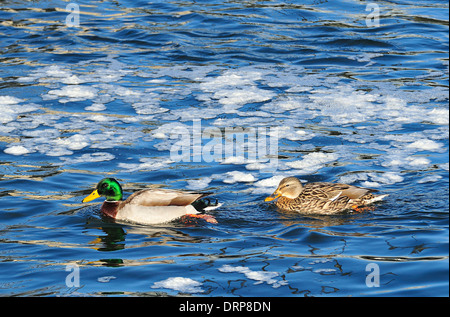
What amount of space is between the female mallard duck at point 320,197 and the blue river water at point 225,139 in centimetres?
14

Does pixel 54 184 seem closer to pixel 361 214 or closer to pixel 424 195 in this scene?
pixel 361 214

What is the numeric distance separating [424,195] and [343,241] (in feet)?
5.19

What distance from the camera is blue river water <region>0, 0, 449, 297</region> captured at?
22.2 ft

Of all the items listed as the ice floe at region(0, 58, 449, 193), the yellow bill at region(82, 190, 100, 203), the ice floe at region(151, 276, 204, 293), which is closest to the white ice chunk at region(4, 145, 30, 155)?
the ice floe at region(0, 58, 449, 193)

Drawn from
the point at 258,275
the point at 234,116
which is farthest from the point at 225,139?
the point at 258,275

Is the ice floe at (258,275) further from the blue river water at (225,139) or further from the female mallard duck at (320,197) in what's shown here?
the female mallard duck at (320,197)

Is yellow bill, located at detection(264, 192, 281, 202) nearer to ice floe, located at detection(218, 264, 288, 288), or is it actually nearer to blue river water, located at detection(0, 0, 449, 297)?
blue river water, located at detection(0, 0, 449, 297)

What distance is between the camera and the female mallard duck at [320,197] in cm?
830

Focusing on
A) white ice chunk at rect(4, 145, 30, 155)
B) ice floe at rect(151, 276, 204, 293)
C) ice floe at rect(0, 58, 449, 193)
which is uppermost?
ice floe at rect(0, 58, 449, 193)

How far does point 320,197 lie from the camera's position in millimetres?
8438

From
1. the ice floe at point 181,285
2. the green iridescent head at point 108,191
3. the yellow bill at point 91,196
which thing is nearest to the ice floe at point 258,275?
the ice floe at point 181,285

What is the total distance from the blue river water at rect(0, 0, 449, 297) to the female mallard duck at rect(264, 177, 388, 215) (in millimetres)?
143

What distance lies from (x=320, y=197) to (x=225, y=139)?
2.47 meters

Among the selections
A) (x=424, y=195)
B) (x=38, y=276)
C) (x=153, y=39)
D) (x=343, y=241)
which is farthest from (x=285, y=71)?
(x=38, y=276)
